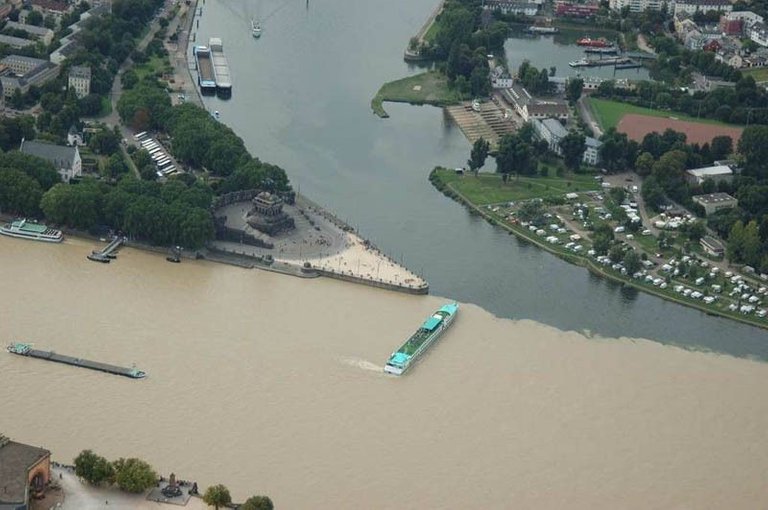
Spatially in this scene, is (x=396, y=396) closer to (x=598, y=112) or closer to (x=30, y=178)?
(x=30, y=178)

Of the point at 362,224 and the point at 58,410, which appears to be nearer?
the point at 58,410

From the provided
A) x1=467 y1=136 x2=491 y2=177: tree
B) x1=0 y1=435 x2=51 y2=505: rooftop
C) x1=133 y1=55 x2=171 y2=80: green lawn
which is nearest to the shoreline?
x1=467 y1=136 x2=491 y2=177: tree

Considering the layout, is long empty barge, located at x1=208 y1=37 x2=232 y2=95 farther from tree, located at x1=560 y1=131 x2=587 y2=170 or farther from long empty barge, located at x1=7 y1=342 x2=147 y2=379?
long empty barge, located at x1=7 y1=342 x2=147 y2=379

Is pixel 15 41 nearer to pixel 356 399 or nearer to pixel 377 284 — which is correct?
pixel 377 284

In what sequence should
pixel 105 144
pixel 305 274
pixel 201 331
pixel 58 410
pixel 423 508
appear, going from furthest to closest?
pixel 105 144, pixel 305 274, pixel 201 331, pixel 58 410, pixel 423 508

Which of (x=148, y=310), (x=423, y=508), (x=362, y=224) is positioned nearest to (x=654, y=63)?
(x=362, y=224)

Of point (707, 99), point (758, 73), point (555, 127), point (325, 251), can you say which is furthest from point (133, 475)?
point (758, 73)
